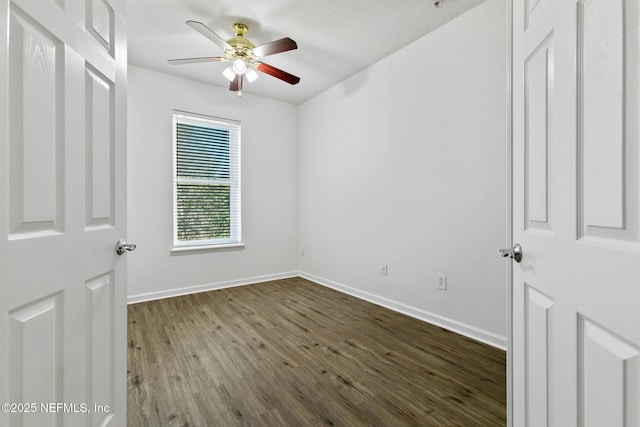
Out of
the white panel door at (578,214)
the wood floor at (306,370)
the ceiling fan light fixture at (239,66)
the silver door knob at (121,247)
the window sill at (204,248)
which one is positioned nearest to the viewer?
the white panel door at (578,214)

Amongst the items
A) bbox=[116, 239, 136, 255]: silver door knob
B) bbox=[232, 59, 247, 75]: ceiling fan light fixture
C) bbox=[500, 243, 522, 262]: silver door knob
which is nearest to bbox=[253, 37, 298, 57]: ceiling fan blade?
bbox=[232, 59, 247, 75]: ceiling fan light fixture

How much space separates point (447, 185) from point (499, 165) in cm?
44

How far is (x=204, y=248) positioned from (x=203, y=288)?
0.52 m

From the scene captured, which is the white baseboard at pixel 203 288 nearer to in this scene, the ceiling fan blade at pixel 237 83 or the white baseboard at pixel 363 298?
the white baseboard at pixel 363 298

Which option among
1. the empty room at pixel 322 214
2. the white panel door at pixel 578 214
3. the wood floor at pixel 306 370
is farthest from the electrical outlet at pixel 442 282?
the white panel door at pixel 578 214

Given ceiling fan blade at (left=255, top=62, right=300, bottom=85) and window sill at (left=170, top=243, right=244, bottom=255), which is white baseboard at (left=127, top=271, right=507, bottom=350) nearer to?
window sill at (left=170, top=243, right=244, bottom=255)

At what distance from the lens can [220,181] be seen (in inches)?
152

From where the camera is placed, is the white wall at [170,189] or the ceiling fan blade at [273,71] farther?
the white wall at [170,189]

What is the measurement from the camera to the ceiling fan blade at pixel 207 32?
2.05 m

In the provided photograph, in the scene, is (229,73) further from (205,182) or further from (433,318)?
(433,318)

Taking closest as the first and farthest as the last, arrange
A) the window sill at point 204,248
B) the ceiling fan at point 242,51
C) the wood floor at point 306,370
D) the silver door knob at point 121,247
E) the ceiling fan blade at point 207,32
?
the silver door knob at point 121,247
the wood floor at point 306,370
the ceiling fan blade at point 207,32
the ceiling fan at point 242,51
the window sill at point 204,248

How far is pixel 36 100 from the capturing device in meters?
0.77

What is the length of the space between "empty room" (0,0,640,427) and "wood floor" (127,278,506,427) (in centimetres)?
2

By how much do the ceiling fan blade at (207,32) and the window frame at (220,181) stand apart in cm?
139
